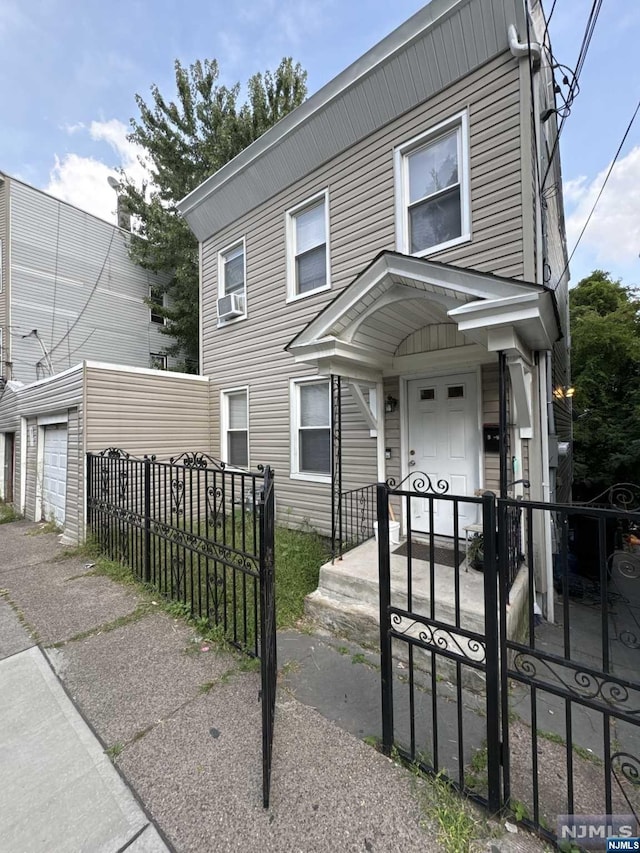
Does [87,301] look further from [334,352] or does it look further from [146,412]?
[334,352]

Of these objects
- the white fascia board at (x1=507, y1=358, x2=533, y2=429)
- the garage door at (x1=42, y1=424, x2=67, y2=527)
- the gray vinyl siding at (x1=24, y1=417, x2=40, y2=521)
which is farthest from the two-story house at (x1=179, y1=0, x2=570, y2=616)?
the gray vinyl siding at (x1=24, y1=417, x2=40, y2=521)

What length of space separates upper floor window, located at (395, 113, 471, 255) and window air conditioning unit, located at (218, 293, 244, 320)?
3439mm

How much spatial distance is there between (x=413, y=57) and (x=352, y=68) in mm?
882

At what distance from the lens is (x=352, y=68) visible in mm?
4902

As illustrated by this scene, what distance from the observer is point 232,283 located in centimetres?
753

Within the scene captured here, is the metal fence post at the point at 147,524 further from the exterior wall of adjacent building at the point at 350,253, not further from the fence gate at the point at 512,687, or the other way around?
the fence gate at the point at 512,687

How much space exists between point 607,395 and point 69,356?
62.4 feet

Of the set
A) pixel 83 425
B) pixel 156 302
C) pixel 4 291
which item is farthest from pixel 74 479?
pixel 156 302

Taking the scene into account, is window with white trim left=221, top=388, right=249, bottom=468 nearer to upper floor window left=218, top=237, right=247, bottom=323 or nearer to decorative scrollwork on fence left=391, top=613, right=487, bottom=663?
upper floor window left=218, top=237, right=247, bottom=323

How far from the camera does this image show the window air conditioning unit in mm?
7078

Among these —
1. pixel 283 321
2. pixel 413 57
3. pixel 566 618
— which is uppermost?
pixel 413 57

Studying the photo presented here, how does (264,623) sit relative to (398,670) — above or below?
above

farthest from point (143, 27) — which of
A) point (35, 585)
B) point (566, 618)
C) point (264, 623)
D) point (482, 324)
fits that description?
point (566, 618)

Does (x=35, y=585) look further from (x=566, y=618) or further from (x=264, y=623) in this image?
(x=566, y=618)
